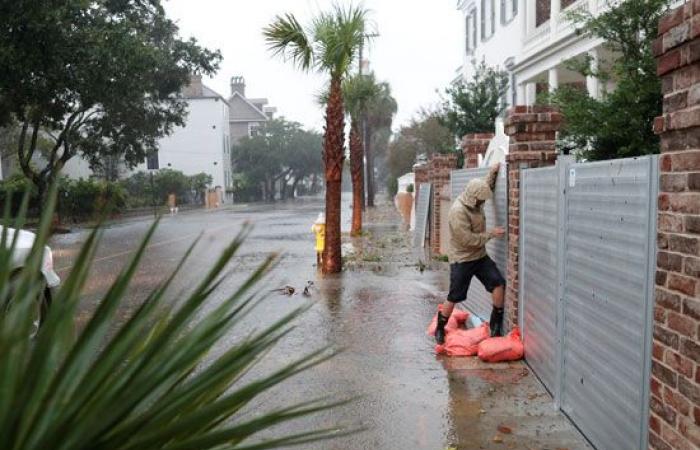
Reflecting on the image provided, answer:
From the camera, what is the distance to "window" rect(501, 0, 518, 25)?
74.4ft

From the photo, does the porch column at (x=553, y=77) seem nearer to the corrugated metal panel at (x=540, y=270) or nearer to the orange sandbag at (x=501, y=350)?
the corrugated metal panel at (x=540, y=270)

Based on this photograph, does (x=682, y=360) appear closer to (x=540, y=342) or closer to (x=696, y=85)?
(x=696, y=85)

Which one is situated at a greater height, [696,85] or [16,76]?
[16,76]

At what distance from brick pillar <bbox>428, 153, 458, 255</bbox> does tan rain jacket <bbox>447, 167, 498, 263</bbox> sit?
684 centimetres

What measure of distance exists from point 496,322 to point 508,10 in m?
19.5

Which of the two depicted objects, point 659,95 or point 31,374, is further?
point 659,95

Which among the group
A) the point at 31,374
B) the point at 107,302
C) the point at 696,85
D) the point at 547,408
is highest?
the point at 696,85

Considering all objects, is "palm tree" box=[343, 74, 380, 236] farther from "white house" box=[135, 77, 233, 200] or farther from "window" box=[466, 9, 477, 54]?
"white house" box=[135, 77, 233, 200]

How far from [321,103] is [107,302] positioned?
16176mm

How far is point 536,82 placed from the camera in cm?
2116

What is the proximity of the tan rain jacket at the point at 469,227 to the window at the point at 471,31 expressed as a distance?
24.3 m

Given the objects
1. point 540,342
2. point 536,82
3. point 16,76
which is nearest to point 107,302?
point 540,342

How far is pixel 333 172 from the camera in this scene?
11.6 metres

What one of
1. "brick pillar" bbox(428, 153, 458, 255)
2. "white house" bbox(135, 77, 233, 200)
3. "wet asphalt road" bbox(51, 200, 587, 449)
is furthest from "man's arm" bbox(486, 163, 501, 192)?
"white house" bbox(135, 77, 233, 200)
